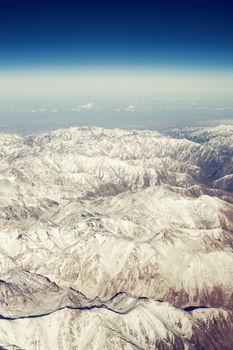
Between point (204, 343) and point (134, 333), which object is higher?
point (134, 333)

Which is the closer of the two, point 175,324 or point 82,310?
point 82,310

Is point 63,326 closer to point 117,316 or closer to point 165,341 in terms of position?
point 117,316

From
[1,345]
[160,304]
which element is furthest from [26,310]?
[160,304]

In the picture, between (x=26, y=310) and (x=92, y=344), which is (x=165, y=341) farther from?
(x=26, y=310)

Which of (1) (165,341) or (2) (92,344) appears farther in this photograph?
(1) (165,341)

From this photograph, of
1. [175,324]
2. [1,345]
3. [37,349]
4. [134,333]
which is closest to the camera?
[1,345]

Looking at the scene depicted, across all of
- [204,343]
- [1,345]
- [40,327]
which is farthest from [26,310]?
[204,343]

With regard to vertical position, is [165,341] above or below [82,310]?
below

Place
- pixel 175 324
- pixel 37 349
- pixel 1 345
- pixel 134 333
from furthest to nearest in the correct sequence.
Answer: pixel 175 324, pixel 134 333, pixel 37 349, pixel 1 345

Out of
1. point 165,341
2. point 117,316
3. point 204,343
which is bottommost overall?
point 204,343
